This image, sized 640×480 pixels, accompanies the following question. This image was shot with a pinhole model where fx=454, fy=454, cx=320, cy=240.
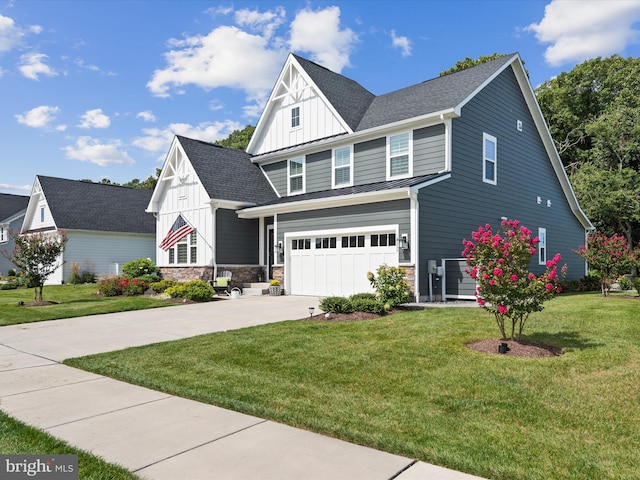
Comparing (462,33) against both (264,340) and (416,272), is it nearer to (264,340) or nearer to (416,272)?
(416,272)

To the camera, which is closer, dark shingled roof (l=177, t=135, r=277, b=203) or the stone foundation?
the stone foundation

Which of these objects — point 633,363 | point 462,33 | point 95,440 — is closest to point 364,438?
point 95,440

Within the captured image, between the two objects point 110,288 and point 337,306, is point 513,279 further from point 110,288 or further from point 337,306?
point 110,288

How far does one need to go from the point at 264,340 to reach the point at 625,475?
5.77 m

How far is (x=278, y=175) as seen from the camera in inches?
818

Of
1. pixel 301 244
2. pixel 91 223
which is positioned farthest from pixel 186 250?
pixel 91 223

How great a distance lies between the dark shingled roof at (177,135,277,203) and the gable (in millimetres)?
1226

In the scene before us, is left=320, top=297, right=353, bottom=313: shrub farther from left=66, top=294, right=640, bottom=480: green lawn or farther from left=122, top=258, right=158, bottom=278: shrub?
left=122, top=258, right=158, bottom=278: shrub

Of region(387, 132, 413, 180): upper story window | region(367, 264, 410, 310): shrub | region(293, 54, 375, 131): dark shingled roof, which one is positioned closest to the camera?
region(367, 264, 410, 310): shrub

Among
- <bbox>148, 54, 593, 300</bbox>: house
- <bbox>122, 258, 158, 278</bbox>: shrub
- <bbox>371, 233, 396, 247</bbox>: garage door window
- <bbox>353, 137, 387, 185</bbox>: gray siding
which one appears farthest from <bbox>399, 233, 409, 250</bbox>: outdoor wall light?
<bbox>122, 258, 158, 278</bbox>: shrub

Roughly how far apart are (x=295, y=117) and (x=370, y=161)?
484 cm

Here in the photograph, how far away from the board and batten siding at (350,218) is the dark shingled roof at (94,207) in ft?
52.8

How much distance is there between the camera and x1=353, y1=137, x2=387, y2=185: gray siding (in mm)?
16422

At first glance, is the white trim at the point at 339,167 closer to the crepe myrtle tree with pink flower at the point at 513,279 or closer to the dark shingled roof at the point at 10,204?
the crepe myrtle tree with pink flower at the point at 513,279
